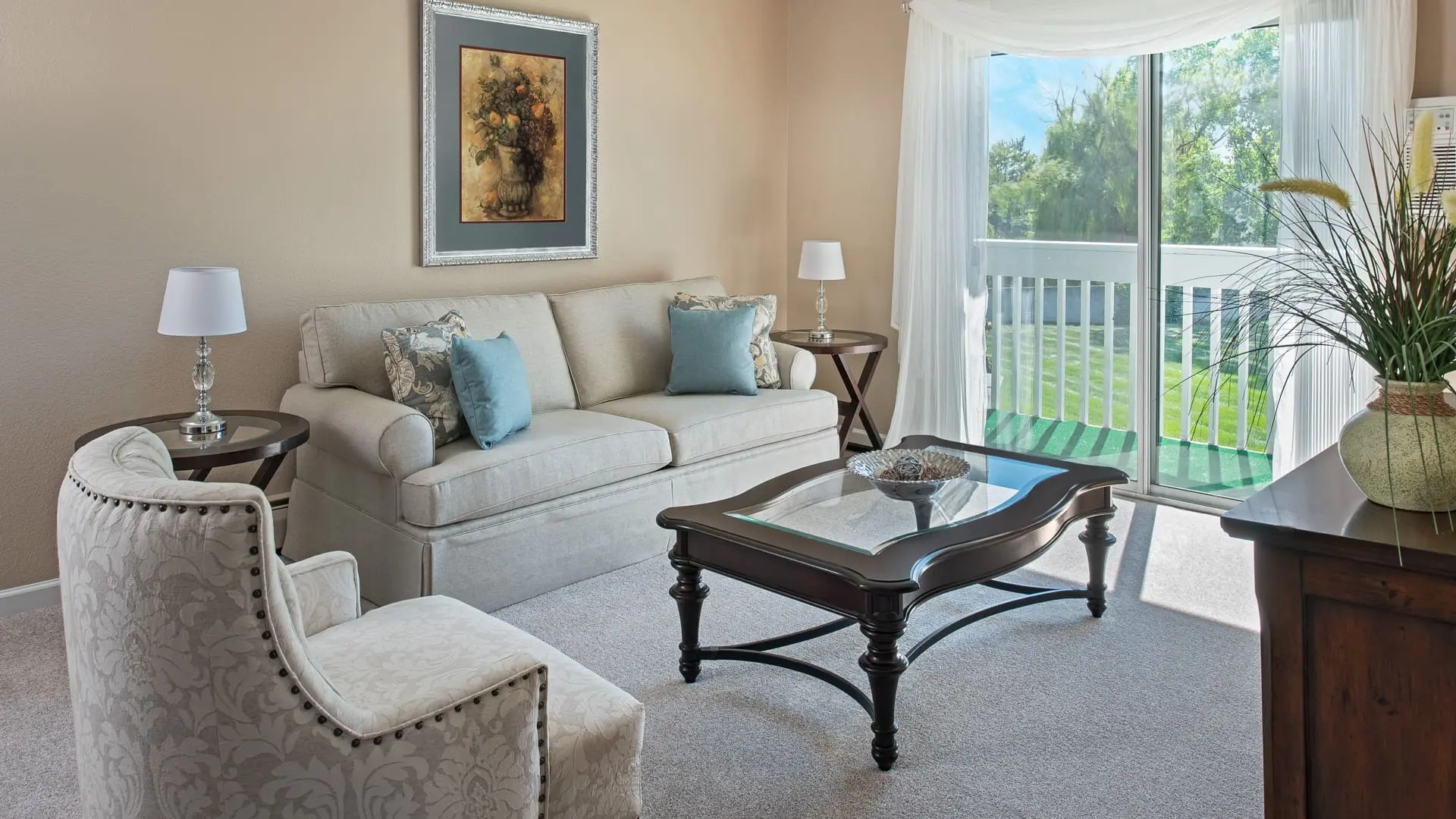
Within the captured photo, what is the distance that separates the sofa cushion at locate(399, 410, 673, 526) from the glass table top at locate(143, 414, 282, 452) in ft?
1.58

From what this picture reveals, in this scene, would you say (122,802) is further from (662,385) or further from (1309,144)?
(1309,144)

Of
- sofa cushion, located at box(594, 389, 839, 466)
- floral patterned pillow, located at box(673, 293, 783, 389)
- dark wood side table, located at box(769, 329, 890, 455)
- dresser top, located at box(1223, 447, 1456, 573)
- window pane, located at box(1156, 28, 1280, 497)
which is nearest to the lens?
dresser top, located at box(1223, 447, 1456, 573)

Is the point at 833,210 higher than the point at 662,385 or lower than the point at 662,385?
higher

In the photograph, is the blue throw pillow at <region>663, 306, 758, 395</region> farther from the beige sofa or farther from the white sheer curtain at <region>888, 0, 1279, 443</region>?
the white sheer curtain at <region>888, 0, 1279, 443</region>

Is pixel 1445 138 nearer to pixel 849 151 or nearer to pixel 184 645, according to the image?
pixel 849 151

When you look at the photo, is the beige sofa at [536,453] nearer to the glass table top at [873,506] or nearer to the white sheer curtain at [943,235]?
the white sheer curtain at [943,235]

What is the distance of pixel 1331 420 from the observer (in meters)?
4.14

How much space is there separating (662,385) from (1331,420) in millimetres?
2607

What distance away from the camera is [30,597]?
362cm

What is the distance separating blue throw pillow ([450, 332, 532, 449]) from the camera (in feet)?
12.2

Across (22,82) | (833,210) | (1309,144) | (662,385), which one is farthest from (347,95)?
(1309,144)

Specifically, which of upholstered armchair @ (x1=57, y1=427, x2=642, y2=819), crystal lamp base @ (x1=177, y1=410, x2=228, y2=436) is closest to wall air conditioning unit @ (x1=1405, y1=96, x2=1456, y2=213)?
upholstered armchair @ (x1=57, y1=427, x2=642, y2=819)

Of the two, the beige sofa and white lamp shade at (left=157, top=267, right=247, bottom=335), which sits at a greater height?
white lamp shade at (left=157, top=267, right=247, bottom=335)

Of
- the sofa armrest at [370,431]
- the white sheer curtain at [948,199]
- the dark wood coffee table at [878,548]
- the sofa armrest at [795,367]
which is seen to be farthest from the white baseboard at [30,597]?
the white sheer curtain at [948,199]
